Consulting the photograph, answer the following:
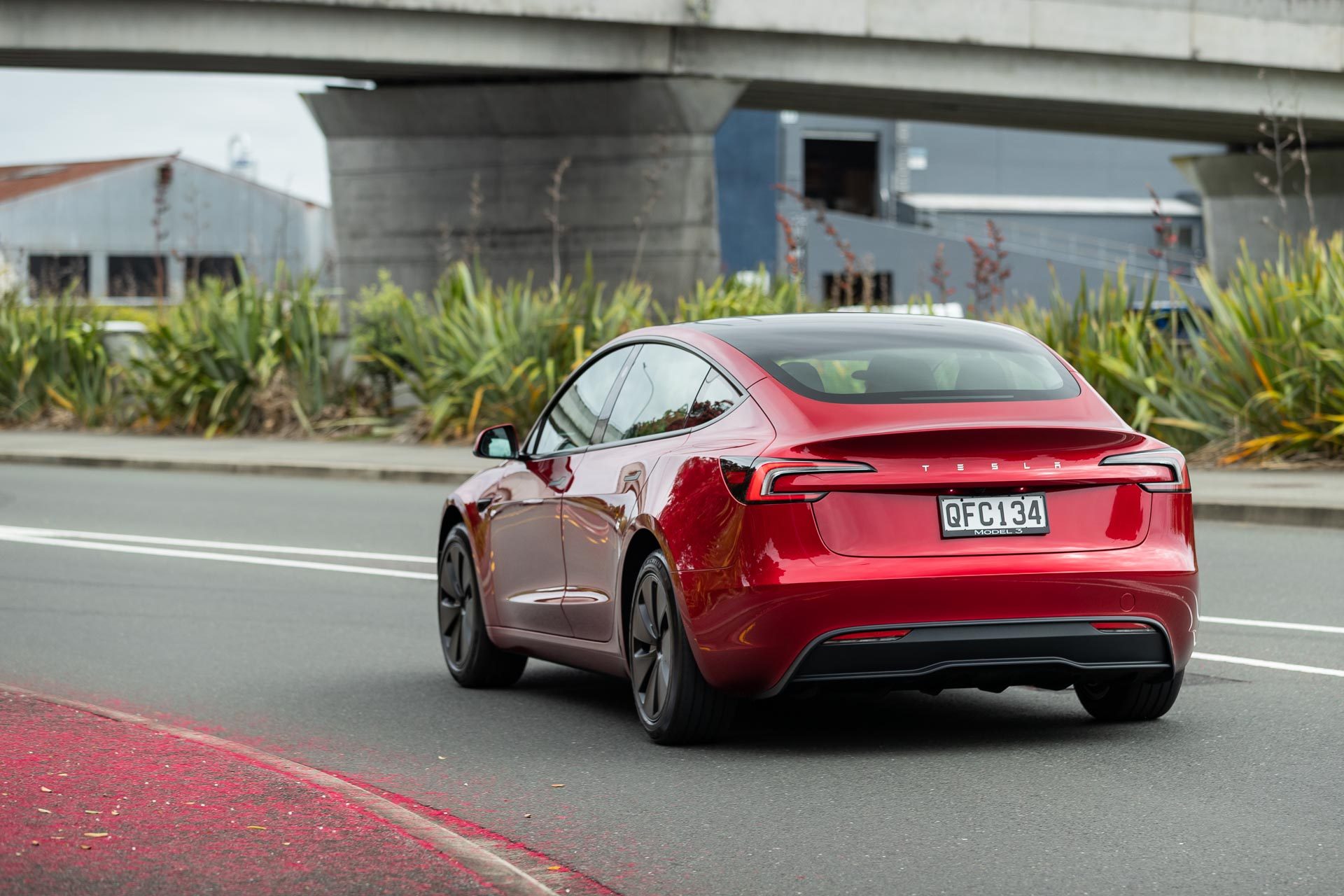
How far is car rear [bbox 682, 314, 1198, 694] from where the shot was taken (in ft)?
21.9

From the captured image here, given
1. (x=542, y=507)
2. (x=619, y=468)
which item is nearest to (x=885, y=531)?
(x=619, y=468)

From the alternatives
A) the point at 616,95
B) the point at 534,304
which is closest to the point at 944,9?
the point at 616,95

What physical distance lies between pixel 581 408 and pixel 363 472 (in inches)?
502

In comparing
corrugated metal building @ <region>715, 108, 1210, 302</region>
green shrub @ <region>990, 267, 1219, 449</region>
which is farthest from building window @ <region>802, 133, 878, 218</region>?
green shrub @ <region>990, 267, 1219, 449</region>

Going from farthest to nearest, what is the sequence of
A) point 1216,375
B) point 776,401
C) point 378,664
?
point 1216,375 < point 378,664 < point 776,401

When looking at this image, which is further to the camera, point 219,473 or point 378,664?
point 219,473

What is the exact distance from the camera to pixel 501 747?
750cm

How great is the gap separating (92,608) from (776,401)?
5941 millimetres

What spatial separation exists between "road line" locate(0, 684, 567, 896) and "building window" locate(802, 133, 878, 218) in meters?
71.2

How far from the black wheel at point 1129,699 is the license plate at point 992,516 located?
951 mm

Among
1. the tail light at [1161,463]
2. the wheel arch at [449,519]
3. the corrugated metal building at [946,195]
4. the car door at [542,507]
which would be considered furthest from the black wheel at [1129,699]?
the corrugated metal building at [946,195]

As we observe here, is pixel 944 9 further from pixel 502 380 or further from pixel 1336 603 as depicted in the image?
pixel 1336 603

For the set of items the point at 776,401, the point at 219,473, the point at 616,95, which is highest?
the point at 616,95

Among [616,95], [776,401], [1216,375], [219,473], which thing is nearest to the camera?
[776,401]
